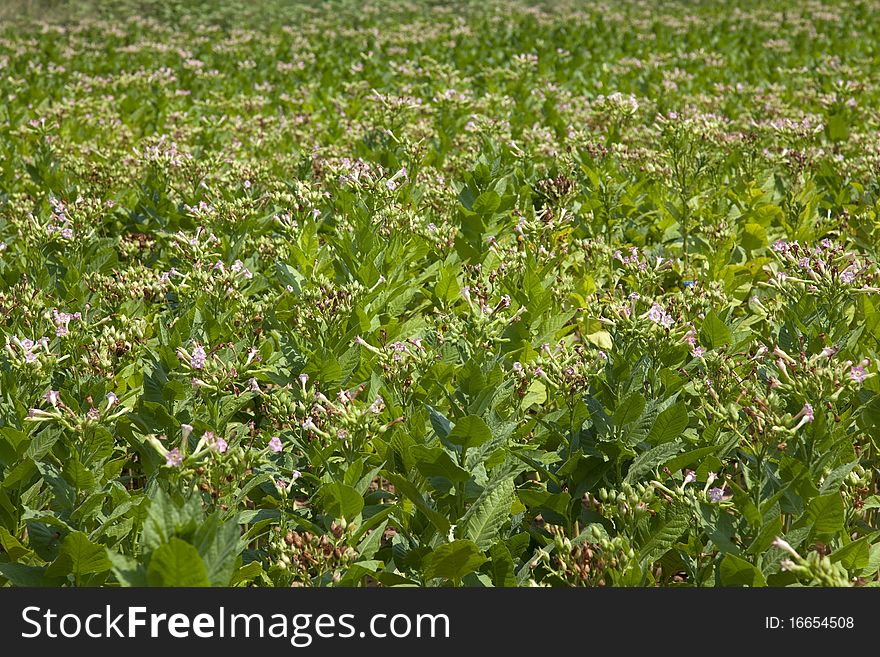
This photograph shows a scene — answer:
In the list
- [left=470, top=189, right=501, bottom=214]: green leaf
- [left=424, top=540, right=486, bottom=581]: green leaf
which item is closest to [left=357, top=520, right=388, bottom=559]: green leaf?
[left=424, top=540, right=486, bottom=581]: green leaf

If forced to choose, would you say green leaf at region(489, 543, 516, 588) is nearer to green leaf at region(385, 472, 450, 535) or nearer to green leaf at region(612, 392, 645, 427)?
green leaf at region(385, 472, 450, 535)

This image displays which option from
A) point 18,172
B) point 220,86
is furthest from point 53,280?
point 220,86

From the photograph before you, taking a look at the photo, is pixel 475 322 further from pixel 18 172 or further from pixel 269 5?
pixel 269 5

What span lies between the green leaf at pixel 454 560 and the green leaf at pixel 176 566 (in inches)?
46.5

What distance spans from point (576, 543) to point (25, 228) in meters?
4.89

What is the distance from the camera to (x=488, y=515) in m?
3.92

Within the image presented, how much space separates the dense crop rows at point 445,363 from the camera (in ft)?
12.5

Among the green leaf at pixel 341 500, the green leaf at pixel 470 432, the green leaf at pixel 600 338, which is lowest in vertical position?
the green leaf at pixel 341 500

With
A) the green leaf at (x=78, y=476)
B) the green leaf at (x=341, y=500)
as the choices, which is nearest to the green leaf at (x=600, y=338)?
the green leaf at (x=341, y=500)

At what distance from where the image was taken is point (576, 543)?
13.3 feet

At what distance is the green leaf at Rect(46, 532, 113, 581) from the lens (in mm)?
3637

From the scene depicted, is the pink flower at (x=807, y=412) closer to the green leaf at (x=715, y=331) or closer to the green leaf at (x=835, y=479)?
the green leaf at (x=835, y=479)

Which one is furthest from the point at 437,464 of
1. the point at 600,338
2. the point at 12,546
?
the point at 600,338

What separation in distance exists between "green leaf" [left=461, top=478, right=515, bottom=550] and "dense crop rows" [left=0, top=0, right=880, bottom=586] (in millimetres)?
14
